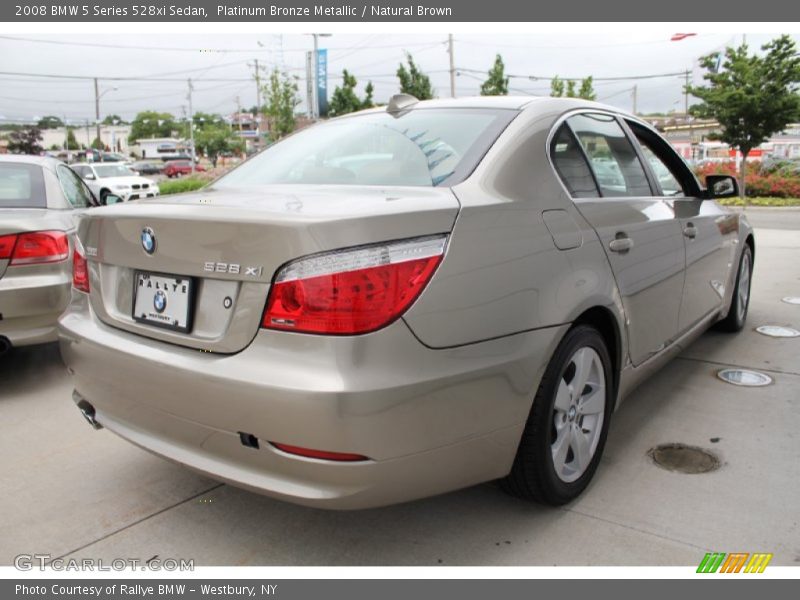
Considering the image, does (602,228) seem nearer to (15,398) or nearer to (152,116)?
→ (15,398)

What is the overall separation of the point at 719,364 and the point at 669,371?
0.39 metres

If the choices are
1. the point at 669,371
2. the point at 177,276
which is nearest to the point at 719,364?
the point at 669,371

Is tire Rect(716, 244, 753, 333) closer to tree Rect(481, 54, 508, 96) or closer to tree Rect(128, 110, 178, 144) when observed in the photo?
tree Rect(481, 54, 508, 96)

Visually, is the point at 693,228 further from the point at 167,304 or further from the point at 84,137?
the point at 84,137

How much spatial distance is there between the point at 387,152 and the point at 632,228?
1.15 metres

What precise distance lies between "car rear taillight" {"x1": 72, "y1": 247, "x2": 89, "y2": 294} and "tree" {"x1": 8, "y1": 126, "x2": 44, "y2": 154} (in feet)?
259

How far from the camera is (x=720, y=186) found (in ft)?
13.5

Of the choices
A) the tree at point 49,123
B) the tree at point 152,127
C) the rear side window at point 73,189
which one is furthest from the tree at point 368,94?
the tree at point 152,127

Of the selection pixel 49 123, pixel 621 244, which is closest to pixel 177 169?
pixel 621 244

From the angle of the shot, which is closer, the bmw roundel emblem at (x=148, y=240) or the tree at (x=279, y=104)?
the bmw roundel emblem at (x=148, y=240)

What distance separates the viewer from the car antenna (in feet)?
10.1

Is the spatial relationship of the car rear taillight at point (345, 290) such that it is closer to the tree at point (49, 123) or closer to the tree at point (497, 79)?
the tree at point (497, 79)

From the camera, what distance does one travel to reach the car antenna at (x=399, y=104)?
3.07 meters

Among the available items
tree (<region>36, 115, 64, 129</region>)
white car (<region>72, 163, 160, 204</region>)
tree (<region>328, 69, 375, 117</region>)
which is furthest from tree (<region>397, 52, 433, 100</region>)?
tree (<region>36, 115, 64, 129</region>)
